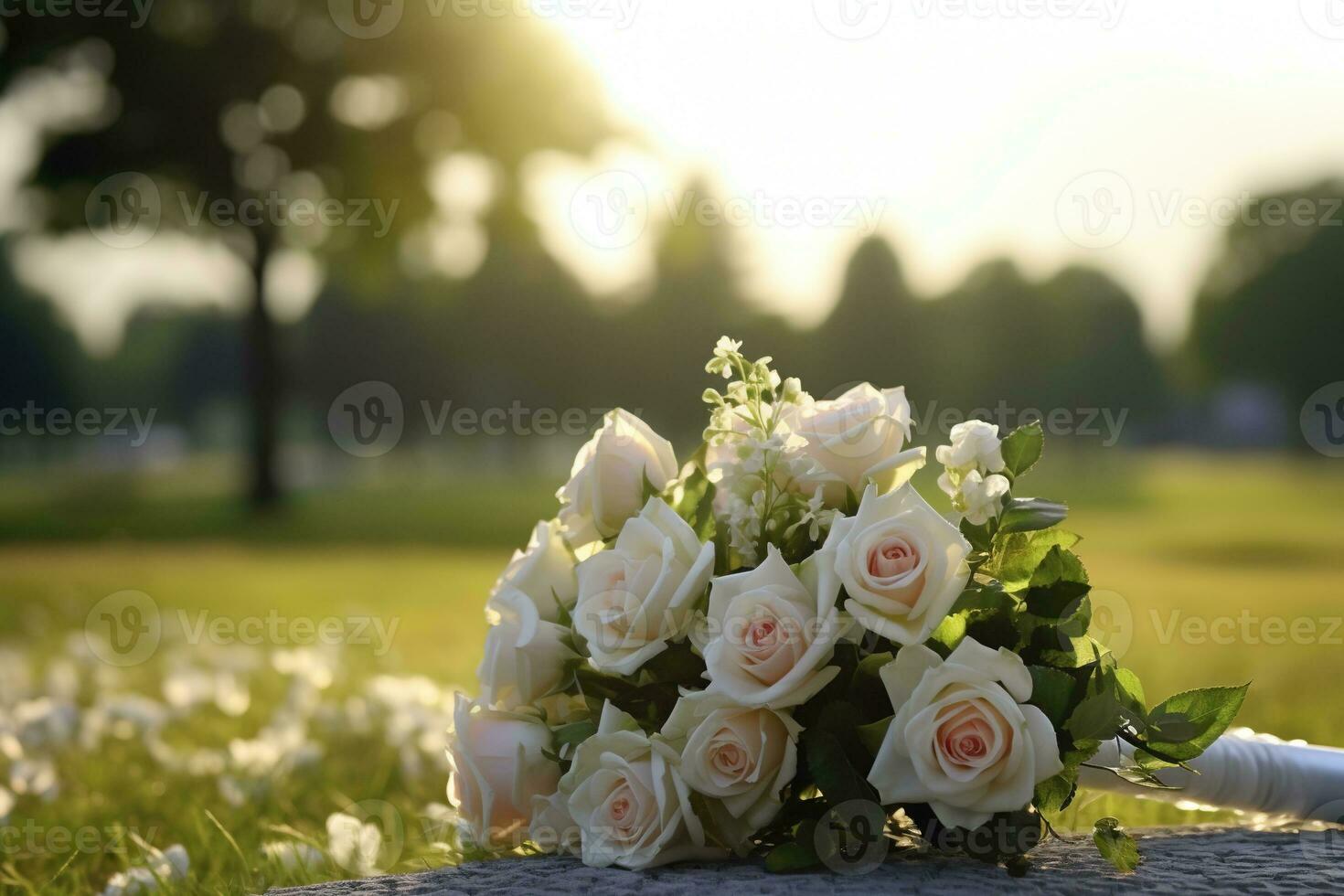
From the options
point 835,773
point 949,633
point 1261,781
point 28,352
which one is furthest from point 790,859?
point 28,352

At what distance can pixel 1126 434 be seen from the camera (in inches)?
1708

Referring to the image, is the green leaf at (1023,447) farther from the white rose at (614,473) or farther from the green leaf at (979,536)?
the white rose at (614,473)

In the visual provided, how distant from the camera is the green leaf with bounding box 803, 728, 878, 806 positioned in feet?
6.73

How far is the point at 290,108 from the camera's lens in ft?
70.7

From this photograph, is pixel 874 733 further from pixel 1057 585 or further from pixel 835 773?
pixel 1057 585

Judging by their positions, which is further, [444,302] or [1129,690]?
[444,302]

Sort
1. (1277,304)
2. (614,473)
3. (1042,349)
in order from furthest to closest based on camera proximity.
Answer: (1042,349)
(1277,304)
(614,473)

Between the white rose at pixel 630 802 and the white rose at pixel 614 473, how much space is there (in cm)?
46

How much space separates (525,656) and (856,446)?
2.80 feet

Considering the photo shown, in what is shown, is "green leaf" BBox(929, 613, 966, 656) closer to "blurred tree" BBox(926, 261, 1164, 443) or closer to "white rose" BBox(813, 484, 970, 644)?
"white rose" BBox(813, 484, 970, 644)

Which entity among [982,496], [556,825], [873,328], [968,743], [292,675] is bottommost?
[292,675]

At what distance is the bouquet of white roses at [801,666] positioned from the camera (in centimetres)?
196

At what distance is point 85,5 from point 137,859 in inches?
834

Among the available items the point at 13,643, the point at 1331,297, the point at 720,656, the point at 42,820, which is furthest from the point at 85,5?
the point at 1331,297
